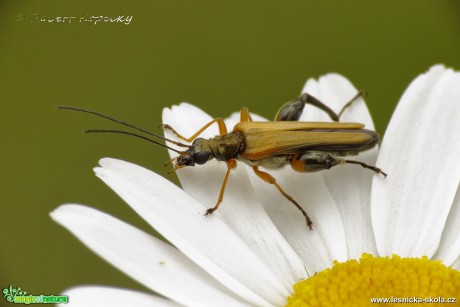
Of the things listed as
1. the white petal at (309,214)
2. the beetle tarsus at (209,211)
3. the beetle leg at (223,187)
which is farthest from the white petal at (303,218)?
the beetle tarsus at (209,211)

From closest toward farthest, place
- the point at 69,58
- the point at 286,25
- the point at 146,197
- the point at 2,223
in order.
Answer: the point at 146,197
the point at 2,223
the point at 69,58
the point at 286,25

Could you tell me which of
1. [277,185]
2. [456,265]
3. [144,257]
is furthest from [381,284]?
[144,257]

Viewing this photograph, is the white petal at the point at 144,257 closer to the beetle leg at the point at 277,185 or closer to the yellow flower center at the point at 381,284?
the yellow flower center at the point at 381,284

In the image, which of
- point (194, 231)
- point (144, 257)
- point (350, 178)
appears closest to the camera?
point (144, 257)

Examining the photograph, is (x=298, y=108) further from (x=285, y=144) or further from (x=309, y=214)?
(x=309, y=214)

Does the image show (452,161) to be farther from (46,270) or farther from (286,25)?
(46,270)

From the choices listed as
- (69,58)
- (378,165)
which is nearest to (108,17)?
(69,58)

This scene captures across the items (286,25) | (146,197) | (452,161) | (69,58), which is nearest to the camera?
(146,197)
